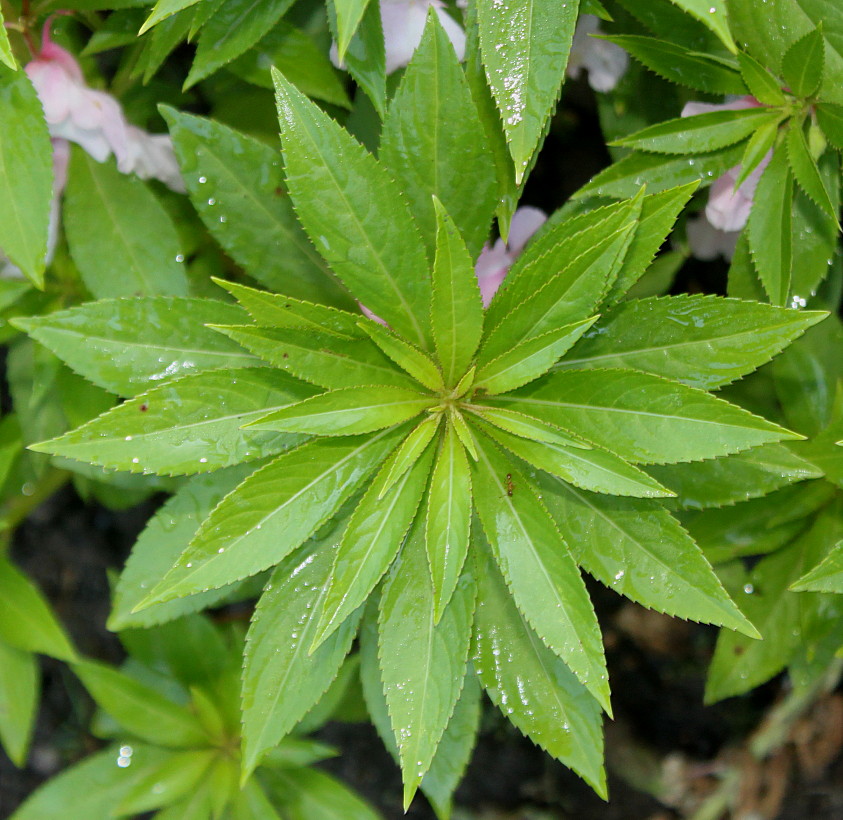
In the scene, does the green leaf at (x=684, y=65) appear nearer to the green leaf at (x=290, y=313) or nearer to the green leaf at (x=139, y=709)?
the green leaf at (x=290, y=313)

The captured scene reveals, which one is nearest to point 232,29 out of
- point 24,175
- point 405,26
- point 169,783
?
point 405,26

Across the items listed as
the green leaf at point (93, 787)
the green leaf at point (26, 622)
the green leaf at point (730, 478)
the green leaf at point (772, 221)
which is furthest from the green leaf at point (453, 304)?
the green leaf at point (93, 787)

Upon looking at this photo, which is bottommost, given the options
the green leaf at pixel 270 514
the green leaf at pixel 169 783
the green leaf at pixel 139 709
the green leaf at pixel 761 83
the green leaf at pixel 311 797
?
the green leaf at pixel 311 797

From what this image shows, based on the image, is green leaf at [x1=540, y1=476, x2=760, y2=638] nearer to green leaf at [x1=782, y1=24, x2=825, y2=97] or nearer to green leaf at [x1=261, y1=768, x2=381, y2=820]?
green leaf at [x1=782, y1=24, x2=825, y2=97]

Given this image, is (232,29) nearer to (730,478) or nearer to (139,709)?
(730,478)

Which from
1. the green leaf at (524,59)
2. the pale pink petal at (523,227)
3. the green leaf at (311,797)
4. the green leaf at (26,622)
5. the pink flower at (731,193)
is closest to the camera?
the green leaf at (524,59)

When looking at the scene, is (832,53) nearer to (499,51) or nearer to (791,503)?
(499,51)
